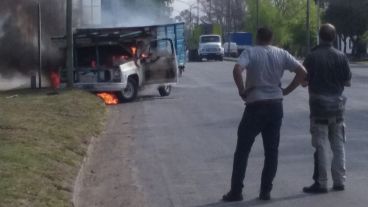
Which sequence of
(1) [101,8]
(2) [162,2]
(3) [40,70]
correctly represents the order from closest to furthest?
1. (3) [40,70]
2. (1) [101,8]
3. (2) [162,2]

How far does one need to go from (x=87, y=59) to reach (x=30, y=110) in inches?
A: 346

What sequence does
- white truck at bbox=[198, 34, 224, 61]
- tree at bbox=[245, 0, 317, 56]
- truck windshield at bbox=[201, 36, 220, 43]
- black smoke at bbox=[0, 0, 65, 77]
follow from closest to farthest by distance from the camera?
black smoke at bbox=[0, 0, 65, 77] < white truck at bbox=[198, 34, 224, 61] < truck windshield at bbox=[201, 36, 220, 43] < tree at bbox=[245, 0, 317, 56]

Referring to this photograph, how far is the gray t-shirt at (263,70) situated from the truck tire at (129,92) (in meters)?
19.0

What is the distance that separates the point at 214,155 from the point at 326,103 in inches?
165

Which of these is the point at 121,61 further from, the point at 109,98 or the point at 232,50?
the point at 232,50

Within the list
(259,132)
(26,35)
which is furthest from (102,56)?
(259,132)

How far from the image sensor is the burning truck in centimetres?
2973

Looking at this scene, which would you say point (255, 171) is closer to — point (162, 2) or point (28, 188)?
point (28, 188)

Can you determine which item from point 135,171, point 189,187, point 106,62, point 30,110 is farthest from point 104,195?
point 106,62

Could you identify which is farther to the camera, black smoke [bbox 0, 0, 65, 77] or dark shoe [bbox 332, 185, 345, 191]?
black smoke [bbox 0, 0, 65, 77]

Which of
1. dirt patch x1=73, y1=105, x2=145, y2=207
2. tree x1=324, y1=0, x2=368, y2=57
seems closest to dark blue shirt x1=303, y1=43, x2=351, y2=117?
dirt patch x1=73, y1=105, x2=145, y2=207

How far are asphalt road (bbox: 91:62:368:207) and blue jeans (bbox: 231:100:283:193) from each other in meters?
0.26

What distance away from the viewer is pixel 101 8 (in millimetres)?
47875

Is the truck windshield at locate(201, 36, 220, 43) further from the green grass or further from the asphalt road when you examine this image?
the green grass
